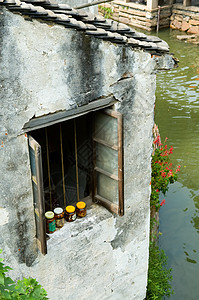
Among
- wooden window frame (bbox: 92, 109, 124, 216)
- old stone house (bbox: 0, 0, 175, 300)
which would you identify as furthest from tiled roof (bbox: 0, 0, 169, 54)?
wooden window frame (bbox: 92, 109, 124, 216)

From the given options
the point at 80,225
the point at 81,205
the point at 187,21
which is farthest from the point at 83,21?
the point at 187,21

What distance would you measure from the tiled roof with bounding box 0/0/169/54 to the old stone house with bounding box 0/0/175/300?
11 millimetres

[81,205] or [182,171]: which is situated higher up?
[81,205]

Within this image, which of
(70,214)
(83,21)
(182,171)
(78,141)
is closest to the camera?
(83,21)

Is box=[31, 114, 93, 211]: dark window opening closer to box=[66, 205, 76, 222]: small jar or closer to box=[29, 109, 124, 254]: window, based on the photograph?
box=[29, 109, 124, 254]: window

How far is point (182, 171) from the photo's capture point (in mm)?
11375

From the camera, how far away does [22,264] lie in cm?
477

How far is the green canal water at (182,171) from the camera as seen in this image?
8555 mm

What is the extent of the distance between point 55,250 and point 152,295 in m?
2.85

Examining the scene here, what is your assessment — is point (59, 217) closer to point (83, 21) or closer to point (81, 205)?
point (81, 205)

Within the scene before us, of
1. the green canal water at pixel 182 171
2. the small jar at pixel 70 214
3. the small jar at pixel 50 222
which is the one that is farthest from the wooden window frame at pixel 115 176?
the green canal water at pixel 182 171

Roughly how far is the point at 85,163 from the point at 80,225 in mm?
844

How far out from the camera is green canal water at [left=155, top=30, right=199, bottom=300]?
8.55m

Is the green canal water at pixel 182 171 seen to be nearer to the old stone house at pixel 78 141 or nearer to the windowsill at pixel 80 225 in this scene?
the old stone house at pixel 78 141
